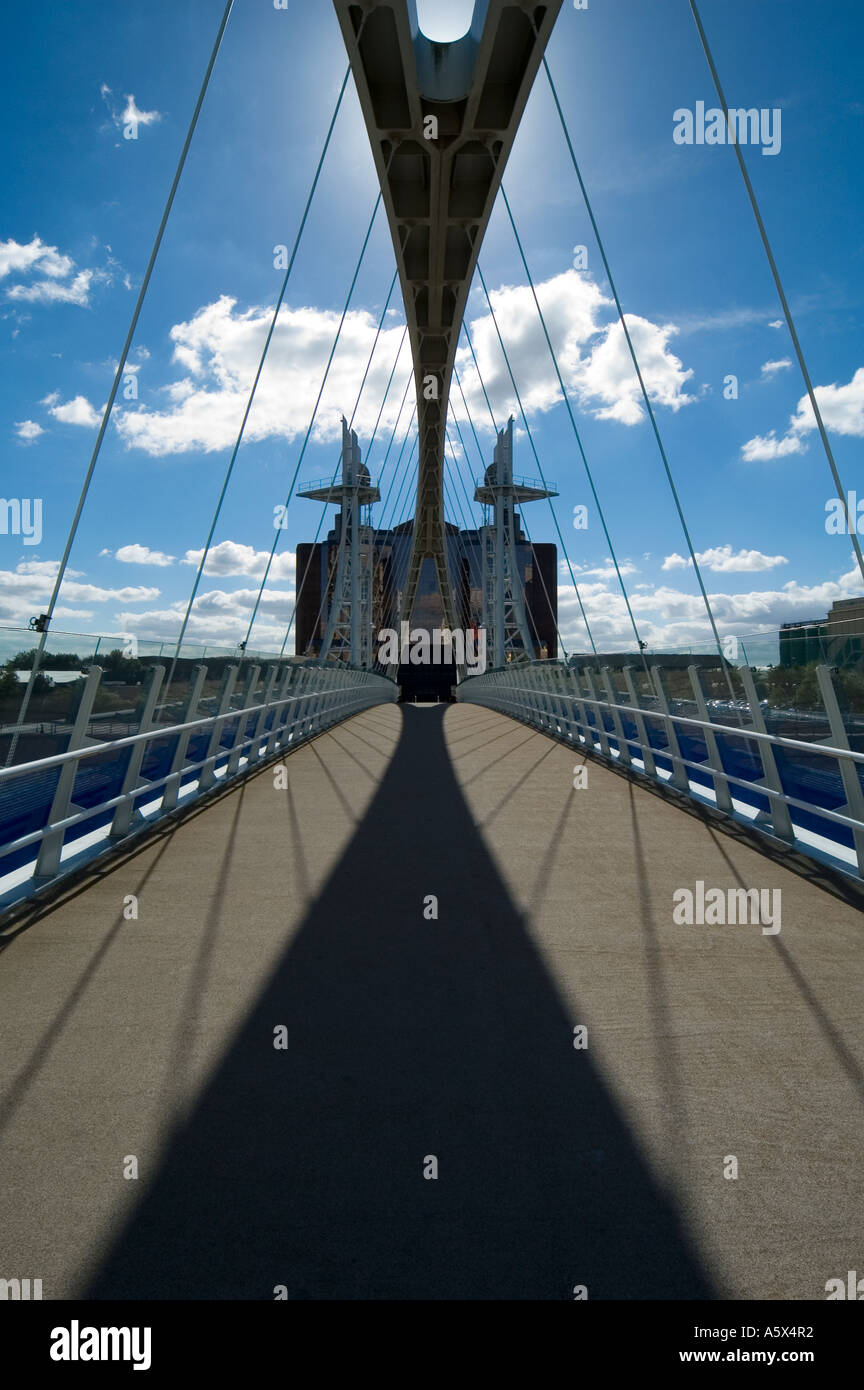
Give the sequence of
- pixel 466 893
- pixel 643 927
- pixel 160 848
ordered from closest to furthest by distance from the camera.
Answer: pixel 643 927 < pixel 466 893 < pixel 160 848

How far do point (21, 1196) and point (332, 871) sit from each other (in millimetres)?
4319

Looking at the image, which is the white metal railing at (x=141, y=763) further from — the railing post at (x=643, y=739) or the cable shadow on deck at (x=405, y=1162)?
the railing post at (x=643, y=739)

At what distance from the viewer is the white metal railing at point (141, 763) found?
19.7 ft

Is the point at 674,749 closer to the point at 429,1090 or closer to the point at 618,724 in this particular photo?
the point at 618,724

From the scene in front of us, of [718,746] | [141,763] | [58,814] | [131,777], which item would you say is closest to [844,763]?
[718,746]

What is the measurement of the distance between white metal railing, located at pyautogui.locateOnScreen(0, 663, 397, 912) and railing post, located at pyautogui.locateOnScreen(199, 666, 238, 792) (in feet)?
0.04

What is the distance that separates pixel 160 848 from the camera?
294 inches

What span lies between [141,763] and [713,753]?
5626 millimetres

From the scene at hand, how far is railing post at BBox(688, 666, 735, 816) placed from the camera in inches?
354

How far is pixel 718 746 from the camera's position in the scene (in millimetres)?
9289

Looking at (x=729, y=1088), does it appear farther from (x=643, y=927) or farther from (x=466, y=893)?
(x=466, y=893)

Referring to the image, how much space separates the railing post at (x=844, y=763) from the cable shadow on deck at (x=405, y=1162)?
275cm

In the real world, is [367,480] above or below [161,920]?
above
